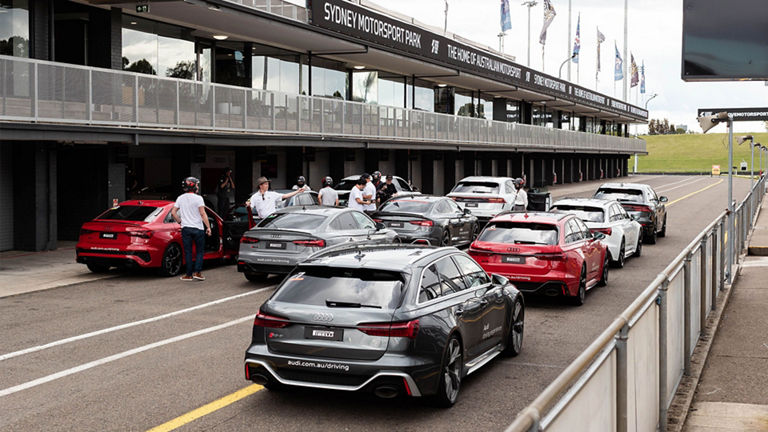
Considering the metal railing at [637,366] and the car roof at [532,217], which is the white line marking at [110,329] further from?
the metal railing at [637,366]

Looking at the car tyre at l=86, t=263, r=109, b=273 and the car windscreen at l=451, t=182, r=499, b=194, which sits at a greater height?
the car windscreen at l=451, t=182, r=499, b=194

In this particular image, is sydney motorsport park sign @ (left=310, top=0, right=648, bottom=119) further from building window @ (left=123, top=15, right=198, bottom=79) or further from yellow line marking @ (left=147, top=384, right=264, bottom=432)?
yellow line marking @ (left=147, top=384, right=264, bottom=432)

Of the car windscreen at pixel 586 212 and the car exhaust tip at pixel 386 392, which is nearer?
the car exhaust tip at pixel 386 392

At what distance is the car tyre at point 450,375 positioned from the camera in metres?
7.74

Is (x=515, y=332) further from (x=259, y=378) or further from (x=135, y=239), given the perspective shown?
(x=135, y=239)

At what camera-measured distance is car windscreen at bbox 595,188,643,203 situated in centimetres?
2472

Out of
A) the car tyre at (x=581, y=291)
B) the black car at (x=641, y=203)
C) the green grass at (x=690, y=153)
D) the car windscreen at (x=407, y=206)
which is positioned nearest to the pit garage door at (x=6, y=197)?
the car windscreen at (x=407, y=206)

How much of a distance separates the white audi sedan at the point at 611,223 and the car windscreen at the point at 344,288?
11098mm

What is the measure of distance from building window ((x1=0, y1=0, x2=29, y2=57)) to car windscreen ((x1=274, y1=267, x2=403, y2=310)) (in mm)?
15630

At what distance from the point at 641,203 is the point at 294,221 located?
40.6ft

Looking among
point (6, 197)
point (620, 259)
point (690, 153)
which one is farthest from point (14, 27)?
point (690, 153)

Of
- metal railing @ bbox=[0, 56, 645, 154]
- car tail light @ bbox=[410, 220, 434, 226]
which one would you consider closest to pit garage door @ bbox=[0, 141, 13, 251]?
metal railing @ bbox=[0, 56, 645, 154]

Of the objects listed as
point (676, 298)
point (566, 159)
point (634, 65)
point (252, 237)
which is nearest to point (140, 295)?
point (252, 237)

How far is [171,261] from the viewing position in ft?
56.1
